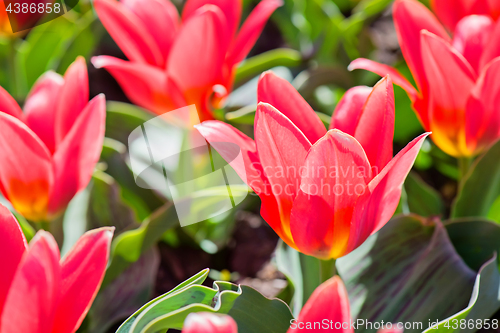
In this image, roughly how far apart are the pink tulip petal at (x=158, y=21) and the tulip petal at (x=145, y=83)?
0.22 feet

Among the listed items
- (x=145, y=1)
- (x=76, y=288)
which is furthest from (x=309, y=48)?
(x=76, y=288)

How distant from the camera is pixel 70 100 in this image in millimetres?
619

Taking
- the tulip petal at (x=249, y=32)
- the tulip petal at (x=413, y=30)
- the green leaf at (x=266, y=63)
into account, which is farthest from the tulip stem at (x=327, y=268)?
the green leaf at (x=266, y=63)

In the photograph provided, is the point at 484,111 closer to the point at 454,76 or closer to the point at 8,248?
the point at 454,76

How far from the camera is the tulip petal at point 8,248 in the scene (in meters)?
0.45

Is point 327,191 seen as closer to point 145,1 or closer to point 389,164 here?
point 389,164

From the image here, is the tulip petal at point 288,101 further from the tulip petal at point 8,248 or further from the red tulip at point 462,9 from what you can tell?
the red tulip at point 462,9

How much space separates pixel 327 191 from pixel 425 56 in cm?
24

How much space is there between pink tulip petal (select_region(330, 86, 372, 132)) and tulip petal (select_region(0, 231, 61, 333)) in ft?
0.97

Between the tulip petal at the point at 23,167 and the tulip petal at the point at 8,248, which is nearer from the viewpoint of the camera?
the tulip petal at the point at 8,248

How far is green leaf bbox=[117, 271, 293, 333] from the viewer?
486 millimetres

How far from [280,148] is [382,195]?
0.11 meters

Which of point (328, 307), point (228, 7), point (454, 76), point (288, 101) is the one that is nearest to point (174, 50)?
point (228, 7)

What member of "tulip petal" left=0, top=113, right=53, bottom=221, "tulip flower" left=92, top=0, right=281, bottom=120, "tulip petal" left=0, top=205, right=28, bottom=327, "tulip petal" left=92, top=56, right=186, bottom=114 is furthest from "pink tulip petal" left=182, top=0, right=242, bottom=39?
"tulip petal" left=0, top=205, right=28, bottom=327
